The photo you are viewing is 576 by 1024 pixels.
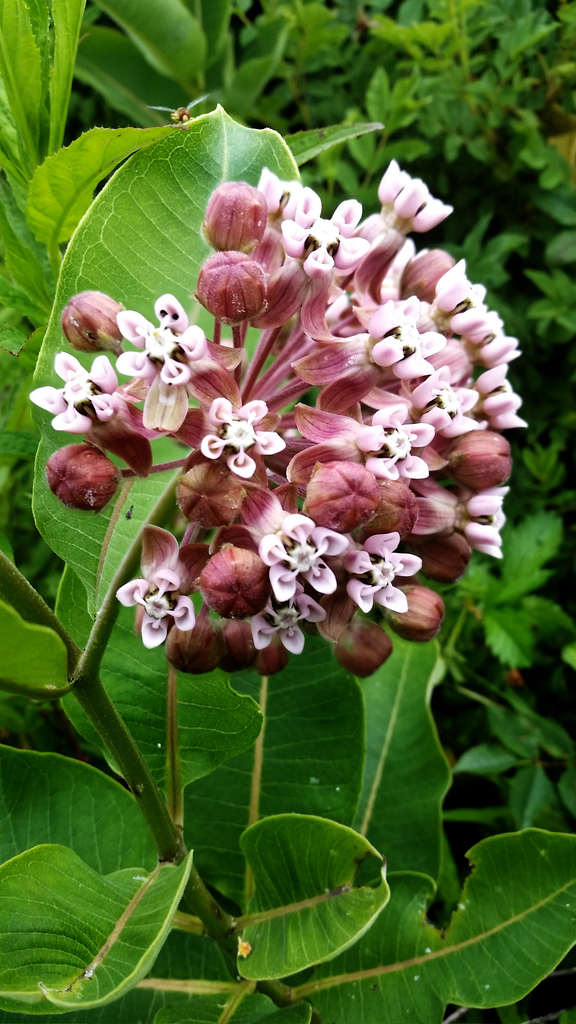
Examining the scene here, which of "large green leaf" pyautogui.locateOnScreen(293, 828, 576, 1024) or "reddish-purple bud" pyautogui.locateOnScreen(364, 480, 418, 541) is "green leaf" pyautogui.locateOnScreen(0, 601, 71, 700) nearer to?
"reddish-purple bud" pyautogui.locateOnScreen(364, 480, 418, 541)

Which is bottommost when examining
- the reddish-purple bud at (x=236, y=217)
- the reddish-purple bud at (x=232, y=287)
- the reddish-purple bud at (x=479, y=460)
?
the reddish-purple bud at (x=479, y=460)

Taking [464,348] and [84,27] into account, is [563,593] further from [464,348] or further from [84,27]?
[84,27]

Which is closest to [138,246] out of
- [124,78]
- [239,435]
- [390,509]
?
[239,435]

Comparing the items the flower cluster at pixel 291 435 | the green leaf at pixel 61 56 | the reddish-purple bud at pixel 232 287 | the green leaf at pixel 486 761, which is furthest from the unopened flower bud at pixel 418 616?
the green leaf at pixel 61 56

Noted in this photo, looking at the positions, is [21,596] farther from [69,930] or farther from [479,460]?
[479,460]

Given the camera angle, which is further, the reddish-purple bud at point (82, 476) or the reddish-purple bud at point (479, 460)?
the reddish-purple bud at point (479, 460)

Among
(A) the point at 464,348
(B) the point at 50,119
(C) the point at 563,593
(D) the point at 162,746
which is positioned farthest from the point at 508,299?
(D) the point at 162,746

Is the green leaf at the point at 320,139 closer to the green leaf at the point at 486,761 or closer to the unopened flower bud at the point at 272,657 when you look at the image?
the unopened flower bud at the point at 272,657

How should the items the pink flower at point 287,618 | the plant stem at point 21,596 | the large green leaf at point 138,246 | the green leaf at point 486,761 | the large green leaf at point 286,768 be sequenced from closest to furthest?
the plant stem at point 21,596 < the pink flower at point 287,618 < the large green leaf at point 138,246 < the large green leaf at point 286,768 < the green leaf at point 486,761
